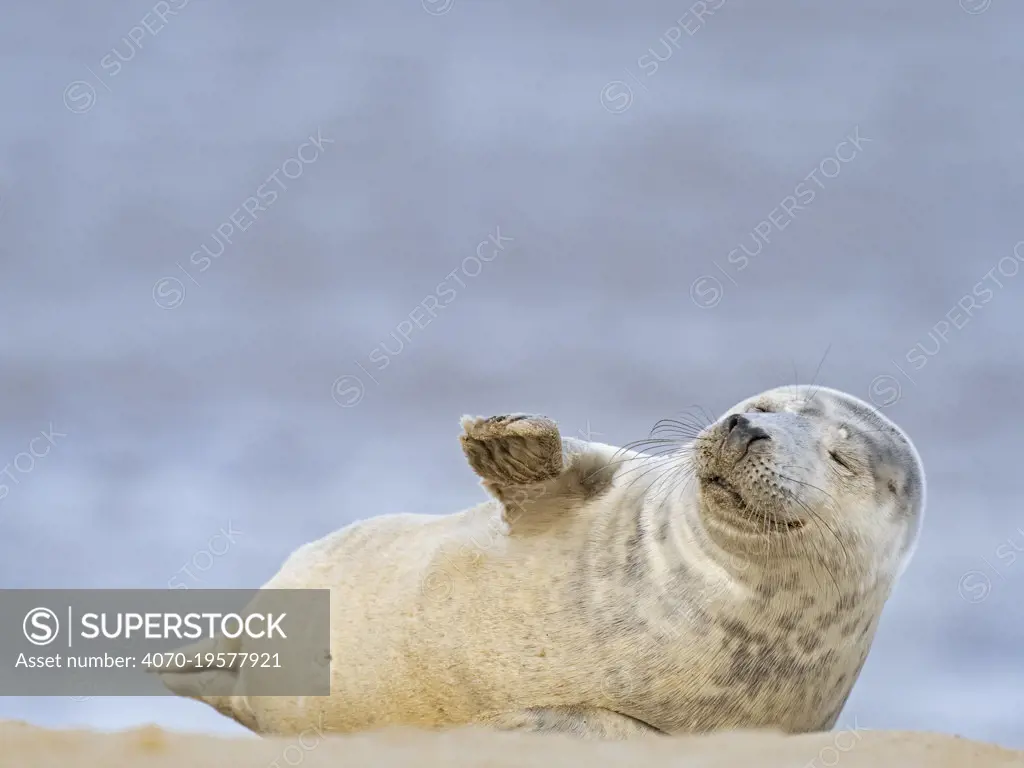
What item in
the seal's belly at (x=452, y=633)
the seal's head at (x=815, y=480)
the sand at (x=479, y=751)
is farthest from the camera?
the seal's belly at (x=452, y=633)

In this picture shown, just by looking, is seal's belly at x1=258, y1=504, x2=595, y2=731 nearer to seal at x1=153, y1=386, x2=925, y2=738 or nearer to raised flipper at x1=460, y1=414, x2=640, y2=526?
seal at x1=153, y1=386, x2=925, y2=738

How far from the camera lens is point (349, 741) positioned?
5.91 m

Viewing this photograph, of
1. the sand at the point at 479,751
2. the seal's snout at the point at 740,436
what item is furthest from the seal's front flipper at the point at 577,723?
the seal's snout at the point at 740,436

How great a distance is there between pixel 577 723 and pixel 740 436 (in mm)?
1557

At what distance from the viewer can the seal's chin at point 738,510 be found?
665cm

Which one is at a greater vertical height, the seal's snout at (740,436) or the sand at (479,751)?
the seal's snout at (740,436)

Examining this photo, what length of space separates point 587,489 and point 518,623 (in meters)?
0.90

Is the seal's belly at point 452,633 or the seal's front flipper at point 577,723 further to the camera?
the seal's belly at point 452,633

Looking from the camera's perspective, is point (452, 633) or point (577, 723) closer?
point (577, 723)

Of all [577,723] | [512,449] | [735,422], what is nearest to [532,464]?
[512,449]

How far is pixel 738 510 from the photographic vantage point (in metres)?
6.73

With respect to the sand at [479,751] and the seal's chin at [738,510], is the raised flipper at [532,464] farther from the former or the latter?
the sand at [479,751]

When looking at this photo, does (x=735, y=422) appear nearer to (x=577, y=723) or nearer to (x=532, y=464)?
(x=532, y=464)

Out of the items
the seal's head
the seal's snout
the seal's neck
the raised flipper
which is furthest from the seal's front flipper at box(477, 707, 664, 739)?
the seal's snout
